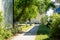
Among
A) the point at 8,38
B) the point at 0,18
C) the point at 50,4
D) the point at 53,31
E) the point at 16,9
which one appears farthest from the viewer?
the point at 50,4

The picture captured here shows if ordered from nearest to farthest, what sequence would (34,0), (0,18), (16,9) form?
(0,18) < (34,0) < (16,9)

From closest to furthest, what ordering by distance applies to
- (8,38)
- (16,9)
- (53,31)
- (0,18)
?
(0,18) < (53,31) < (8,38) < (16,9)

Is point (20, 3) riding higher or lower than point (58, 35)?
higher

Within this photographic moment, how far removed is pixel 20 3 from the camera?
23.1m

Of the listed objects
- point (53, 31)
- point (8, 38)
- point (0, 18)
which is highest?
point (0, 18)

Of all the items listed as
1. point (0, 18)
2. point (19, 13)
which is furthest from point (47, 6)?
Result: point (0, 18)

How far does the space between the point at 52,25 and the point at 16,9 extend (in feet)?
36.3

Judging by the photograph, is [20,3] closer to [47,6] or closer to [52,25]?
[47,6]

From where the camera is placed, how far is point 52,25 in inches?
566

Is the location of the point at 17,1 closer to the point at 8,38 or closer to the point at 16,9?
the point at 16,9

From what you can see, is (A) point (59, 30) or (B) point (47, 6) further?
(B) point (47, 6)

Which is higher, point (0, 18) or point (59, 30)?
point (0, 18)

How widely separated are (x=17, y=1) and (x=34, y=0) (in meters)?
2.31

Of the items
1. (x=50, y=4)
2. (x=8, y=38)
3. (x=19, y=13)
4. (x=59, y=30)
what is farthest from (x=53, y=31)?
(x=50, y=4)
